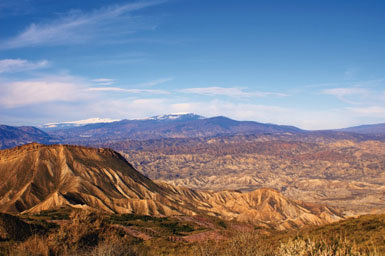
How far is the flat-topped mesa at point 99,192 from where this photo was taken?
59031 millimetres

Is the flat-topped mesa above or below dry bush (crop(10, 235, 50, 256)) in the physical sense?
below

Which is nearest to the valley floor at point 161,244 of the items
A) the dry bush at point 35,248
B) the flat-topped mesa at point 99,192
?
the dry bush at point 35,248

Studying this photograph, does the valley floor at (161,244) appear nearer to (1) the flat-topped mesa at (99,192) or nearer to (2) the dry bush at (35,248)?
(2) the dry bush at (35,248)

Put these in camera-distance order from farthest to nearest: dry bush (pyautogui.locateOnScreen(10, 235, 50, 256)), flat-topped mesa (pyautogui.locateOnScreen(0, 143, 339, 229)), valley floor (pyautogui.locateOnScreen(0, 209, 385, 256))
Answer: flat-topped mesa (pyautogui.locateOnScreen(0, 143, 339, 229)), dry bush (pyautogui.locateOnScreen(10, 235, 50, 256)), valley floor (pyautogui.locateOnScreen(0, 209, 385, 256))

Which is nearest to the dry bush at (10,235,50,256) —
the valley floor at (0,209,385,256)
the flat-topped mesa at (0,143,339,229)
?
the valley floor at (0,209,385,256)

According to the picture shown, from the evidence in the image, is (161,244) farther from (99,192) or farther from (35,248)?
(99,192)

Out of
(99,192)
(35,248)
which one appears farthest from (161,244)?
(99,192)

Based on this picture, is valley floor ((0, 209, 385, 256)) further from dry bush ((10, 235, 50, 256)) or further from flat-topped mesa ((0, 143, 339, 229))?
flat-topped mesa ((0, 143, 339, 229))

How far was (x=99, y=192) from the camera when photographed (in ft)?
213

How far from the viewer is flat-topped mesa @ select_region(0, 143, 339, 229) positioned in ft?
194

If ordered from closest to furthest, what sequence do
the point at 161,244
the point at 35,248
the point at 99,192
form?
the point at 35,248 → the point at 161,244 → the point at 99,192

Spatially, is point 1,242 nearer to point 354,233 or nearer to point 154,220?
point 354,233

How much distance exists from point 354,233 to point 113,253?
18237 mm

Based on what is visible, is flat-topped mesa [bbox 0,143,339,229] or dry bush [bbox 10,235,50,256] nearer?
dry bush [bbox 10,235,50,256]
